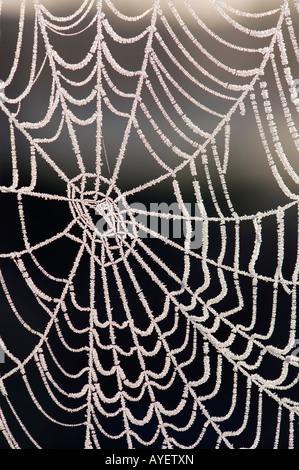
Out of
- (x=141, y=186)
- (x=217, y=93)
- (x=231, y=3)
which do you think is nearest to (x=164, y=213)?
(x=141, y=186)

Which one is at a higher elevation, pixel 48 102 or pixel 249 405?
pixel 48 102

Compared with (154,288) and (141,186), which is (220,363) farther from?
(141,186)
